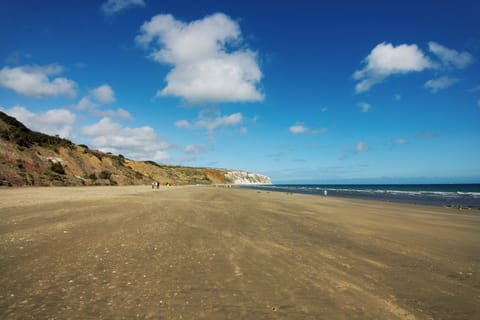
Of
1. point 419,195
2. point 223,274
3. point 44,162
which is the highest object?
point 44,162

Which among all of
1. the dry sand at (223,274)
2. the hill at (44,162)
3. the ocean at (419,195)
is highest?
the hill at (44,162)

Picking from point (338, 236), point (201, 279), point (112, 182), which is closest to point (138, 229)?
point (201, 279)

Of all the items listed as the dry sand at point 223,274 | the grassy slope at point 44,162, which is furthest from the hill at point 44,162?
the dry sand at point 223,274

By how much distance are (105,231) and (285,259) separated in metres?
6.61

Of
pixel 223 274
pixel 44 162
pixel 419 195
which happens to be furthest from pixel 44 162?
pixel 419 195

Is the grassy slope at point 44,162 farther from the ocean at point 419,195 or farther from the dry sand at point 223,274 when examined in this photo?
the ocean at point 419,195

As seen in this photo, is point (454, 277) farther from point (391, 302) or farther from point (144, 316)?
point (144, 316)

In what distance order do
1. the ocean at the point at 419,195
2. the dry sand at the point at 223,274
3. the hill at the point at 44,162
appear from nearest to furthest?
the dry sand at the point at 223,274 < the hill at the point at 44,162 < the ocean at the point at 419,195

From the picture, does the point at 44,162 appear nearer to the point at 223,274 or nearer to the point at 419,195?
the point at 223,274

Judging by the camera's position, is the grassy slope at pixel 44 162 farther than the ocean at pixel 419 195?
No

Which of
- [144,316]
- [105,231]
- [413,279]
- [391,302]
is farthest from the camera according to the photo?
[105,231]

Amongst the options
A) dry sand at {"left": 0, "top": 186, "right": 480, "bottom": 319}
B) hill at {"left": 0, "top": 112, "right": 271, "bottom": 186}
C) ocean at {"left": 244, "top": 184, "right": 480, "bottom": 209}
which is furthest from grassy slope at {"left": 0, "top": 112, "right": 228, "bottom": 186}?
ocean at {"left": 244, "top": 184, "right": 480, "bottom": 209}

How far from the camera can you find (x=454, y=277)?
21.9 feet

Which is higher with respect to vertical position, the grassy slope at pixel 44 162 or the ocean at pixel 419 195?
A: the grassy slope at pixel 44 162
